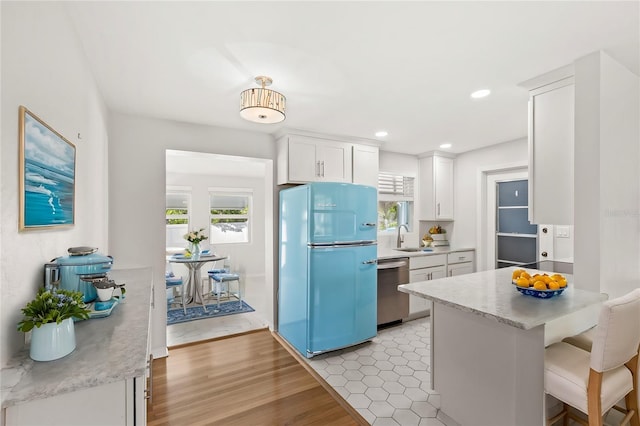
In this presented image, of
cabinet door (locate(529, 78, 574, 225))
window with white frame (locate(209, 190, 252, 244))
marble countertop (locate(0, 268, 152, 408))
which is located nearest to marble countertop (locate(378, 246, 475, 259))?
cabinet door (locate(529, 78, 574, 225))

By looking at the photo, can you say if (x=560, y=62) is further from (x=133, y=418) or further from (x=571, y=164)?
(x=133, y=418)

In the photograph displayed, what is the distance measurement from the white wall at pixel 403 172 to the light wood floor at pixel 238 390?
2.32 metres

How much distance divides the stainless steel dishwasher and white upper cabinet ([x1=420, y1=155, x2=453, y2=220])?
1.19m

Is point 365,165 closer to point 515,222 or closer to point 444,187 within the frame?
point 444,187

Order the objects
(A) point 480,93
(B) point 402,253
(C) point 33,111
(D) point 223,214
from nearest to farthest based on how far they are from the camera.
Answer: (C) point 33,111
(A) point 480,93
(B) point 402,253
(D) point 223,214

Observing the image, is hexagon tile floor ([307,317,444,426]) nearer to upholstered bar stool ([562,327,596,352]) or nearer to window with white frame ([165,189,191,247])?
upholstered bar stool ([562,327,596,352])

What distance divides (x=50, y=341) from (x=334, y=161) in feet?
10.00

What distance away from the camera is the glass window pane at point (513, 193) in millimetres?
3967

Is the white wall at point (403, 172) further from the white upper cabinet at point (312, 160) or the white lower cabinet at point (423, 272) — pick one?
the white upper cabinet at point (312, 160)

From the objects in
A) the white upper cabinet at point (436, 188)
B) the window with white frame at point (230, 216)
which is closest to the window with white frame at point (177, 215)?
the window with white frame at point (230, 216)

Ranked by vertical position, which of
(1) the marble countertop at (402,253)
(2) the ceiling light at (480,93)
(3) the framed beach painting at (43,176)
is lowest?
(1) the marble countertop at (402,253)

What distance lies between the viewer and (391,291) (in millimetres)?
3723

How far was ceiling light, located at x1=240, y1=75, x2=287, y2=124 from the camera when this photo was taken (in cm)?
203

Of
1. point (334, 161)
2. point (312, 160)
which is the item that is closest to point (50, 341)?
point (312, 160)
